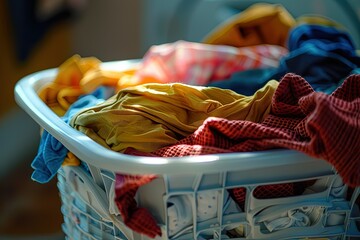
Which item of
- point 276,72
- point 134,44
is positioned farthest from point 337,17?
point 134,44

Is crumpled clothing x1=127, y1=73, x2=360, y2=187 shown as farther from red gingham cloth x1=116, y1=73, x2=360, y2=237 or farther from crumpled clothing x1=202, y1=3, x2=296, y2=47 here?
crumpled clothing x1=202, y1=3, x2=296, y2=47

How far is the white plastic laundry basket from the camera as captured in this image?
524mm

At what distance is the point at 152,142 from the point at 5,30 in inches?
43.8

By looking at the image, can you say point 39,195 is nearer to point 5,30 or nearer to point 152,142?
point 5,30

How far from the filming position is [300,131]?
59 cm

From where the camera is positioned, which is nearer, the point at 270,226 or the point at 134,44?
the point at 270,226

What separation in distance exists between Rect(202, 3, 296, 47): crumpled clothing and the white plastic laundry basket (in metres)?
0.40

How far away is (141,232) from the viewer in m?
Result: 0.55

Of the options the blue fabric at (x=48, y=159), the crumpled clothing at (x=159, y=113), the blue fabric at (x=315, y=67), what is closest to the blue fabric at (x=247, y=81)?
the blue fabric at (x=315, y=67)

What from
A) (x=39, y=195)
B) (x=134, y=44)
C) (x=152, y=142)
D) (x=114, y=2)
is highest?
(x=152, y=142)

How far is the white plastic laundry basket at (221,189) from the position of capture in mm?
524

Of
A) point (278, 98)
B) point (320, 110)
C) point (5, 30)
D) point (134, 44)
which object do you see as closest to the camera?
point (320, 110)

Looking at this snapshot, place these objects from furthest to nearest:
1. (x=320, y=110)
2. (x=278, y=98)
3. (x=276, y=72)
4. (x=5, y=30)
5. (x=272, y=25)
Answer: (x=5, y=30), (x=272, y=25), (x=276, y=72), (x=278, y=98), (x=320, y=110)

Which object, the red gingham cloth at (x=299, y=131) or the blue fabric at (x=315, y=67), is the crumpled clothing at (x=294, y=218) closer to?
the red gingham cloth at (x=299, y=131)
